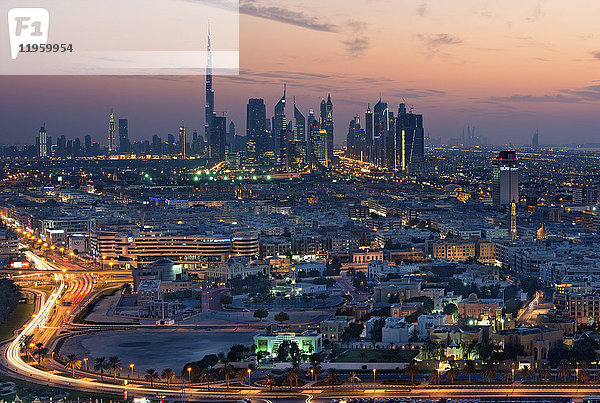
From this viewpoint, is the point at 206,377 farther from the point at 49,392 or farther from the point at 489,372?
the point at 489,372

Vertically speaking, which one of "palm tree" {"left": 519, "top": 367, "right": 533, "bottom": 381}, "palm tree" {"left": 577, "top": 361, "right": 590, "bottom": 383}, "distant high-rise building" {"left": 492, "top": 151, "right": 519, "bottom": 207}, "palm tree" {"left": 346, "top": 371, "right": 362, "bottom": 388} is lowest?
"palm tree" {"left": 346, "top": 371, "right": 362, "bottom": 388}

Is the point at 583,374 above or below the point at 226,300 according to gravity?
above

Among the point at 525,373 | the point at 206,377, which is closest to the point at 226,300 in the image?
the point at 206,377

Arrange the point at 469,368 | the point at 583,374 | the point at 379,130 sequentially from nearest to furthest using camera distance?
the point at 583,374, the point at 469,368, the point at 379,130

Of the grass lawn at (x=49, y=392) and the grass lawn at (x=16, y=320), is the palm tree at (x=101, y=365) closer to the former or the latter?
the grass lawn at (x=49, y=392)

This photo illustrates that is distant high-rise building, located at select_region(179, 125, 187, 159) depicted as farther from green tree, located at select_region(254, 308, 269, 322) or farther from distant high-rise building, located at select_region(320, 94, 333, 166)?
green tree, located at select_region(254, 308, 269, 322)

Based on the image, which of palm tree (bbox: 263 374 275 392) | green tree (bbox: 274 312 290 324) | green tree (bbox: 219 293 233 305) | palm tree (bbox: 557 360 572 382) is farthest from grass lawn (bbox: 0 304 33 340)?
palm tree (bbox: 557 360 572 382)

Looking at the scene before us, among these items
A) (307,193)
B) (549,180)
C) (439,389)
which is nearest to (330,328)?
(439,389)
